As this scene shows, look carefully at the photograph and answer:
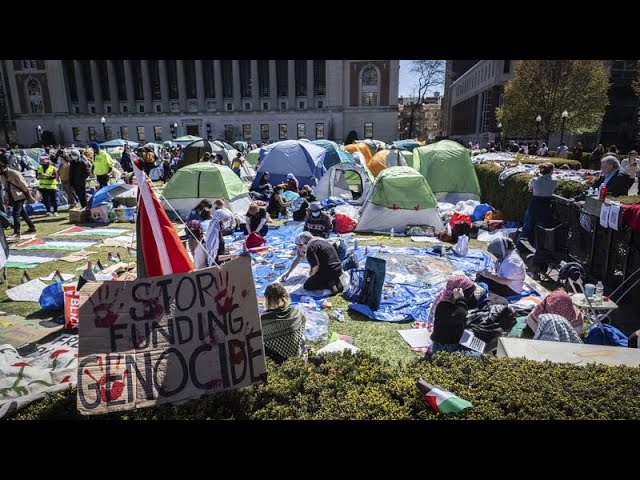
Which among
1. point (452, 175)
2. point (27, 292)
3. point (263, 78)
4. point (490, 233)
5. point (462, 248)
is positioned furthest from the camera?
point (263, 78)

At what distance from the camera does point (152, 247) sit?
3578mm

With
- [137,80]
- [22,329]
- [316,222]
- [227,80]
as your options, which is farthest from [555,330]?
[137,80]

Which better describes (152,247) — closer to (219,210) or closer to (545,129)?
(219,210)

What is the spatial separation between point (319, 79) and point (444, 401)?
189ft

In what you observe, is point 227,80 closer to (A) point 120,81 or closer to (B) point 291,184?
(A) point 120,81

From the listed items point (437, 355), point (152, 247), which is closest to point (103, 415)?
point (152, 247)

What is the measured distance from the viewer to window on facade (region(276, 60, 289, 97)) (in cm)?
5531

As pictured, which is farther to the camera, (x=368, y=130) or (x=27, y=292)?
(x=368, y=130)

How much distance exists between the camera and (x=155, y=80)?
58.7 meters

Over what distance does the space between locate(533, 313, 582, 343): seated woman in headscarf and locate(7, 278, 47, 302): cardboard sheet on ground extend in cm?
687

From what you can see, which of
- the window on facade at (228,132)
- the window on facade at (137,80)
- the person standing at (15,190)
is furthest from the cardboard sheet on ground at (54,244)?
the window on facade at (137,80)

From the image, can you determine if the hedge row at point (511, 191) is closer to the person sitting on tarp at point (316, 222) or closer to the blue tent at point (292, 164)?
the person sitting on tarp at point (316, 222)
